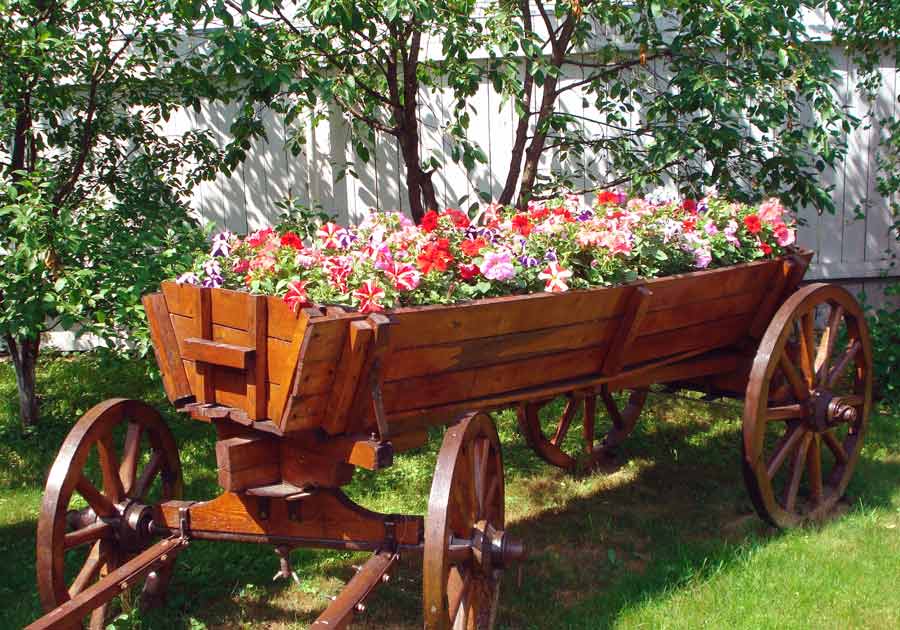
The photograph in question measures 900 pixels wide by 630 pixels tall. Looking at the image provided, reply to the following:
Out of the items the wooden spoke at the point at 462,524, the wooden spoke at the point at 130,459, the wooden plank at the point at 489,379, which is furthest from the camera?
the wooden spoke at the point at 130,459

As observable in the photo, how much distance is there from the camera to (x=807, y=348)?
14.0ft

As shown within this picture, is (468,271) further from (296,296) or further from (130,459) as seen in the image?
(130,459)

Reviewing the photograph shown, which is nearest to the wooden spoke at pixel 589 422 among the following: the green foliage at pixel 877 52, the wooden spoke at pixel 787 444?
the wooden spoke at pixel 787 444

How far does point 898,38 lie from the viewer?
605 centimetres

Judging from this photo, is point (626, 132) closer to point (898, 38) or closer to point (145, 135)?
point (898, 38)

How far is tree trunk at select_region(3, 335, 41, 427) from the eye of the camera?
5.43 metres

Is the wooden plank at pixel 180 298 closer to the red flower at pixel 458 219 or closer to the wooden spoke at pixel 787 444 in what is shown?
the red flower at pixel 458 219

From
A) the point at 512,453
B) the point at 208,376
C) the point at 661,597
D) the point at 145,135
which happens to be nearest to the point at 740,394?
the point at 661,597

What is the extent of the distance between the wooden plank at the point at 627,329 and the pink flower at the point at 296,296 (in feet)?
4.05

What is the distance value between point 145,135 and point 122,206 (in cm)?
65

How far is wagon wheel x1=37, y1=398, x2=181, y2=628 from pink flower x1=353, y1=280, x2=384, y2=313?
3.32 feet

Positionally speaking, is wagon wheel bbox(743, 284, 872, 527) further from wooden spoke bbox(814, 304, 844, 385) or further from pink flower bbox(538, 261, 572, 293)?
pink flower bbox(538, 261, 572, 293)

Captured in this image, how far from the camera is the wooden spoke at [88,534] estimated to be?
10.3 ft

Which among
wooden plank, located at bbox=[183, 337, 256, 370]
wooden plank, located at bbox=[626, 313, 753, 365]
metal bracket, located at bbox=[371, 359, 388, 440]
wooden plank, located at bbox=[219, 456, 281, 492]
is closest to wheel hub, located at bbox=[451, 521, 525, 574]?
metal bracket, located at bbox=[371, 359, 388, 440]
